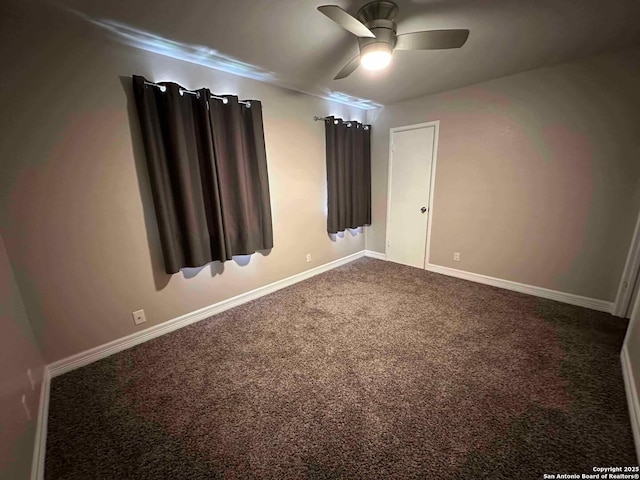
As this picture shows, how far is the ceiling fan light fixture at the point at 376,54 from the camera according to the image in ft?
5.73

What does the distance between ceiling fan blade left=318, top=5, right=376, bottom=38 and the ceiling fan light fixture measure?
0.23m

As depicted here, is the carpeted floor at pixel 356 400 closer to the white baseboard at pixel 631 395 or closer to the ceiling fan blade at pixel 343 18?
the white baseboard at pixel 631 395

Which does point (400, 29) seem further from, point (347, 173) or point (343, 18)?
point (347, 173)

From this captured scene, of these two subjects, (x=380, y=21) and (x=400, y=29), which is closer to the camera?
(x=380, y=21)

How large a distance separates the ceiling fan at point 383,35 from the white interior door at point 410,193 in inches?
72.5

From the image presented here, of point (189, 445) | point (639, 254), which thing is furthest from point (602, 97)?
point (189, 445)

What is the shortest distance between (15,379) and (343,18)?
2.54m

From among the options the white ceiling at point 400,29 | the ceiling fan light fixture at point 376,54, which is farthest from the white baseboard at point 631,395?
the ceiling fan light fixture at point 376,54

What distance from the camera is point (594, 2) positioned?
→ 1.55m

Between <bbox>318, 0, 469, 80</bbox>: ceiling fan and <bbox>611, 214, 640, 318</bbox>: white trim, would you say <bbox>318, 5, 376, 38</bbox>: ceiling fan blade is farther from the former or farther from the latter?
<bbox>611, 214, 640, 318</bbox>: white trim

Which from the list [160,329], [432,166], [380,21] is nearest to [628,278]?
[432,166]

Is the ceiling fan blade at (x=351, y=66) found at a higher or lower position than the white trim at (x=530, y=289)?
higher

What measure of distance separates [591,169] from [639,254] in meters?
0.84

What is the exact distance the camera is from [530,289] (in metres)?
2.91
